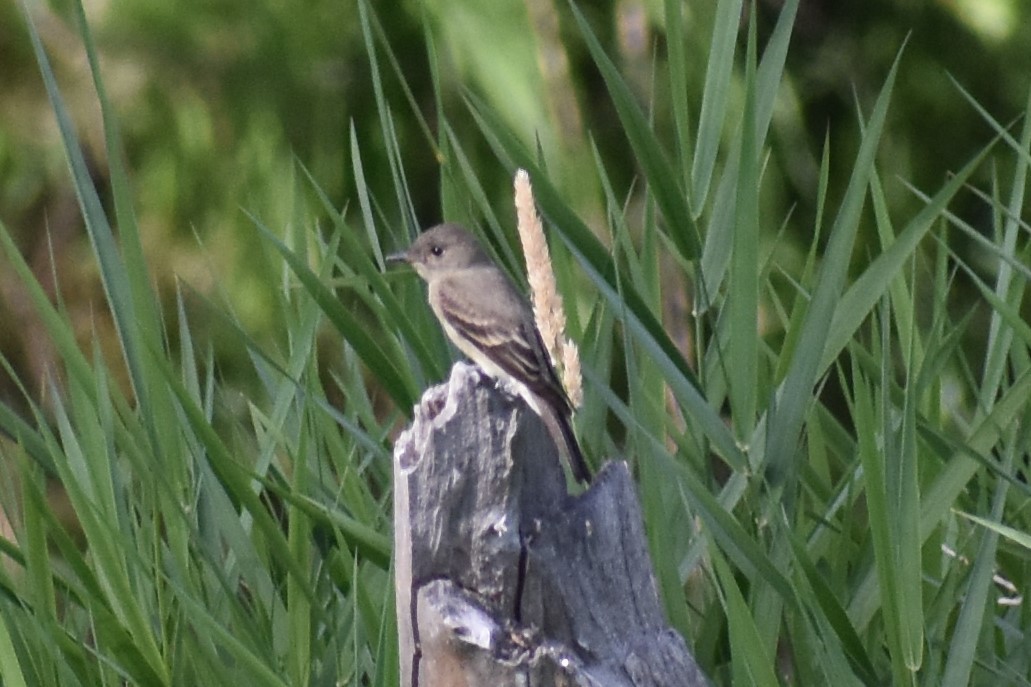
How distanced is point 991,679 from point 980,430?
38 centimetres

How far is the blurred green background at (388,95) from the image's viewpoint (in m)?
4.41

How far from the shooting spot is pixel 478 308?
371 cm

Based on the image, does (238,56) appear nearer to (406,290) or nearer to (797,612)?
(406,290)

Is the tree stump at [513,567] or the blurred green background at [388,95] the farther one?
the blurred green background at [388,95]

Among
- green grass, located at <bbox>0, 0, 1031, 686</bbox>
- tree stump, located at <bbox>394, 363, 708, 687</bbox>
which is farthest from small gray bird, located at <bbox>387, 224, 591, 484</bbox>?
tree stump, located at <bbox>394, 363, 708, 687</bbox>

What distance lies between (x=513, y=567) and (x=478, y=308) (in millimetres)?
1749

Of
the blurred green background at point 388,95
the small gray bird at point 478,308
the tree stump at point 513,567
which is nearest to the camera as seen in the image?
the tree stump at point 513,567

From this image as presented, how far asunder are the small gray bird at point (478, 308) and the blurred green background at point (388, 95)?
48 centimetres

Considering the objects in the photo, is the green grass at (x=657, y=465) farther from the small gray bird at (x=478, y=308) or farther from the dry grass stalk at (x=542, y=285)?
the small gray bird at (x=478, y=308)

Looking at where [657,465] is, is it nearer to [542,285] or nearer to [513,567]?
[542,285]

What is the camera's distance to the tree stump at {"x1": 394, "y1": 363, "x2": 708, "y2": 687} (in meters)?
1.95

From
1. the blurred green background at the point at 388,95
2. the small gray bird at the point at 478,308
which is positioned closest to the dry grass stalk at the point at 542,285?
the small gray bird at the point at 478,308

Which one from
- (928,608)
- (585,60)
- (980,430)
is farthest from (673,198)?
(585,60)

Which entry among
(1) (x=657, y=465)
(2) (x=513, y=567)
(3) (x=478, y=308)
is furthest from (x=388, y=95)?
(2) (x=513, y=567)
